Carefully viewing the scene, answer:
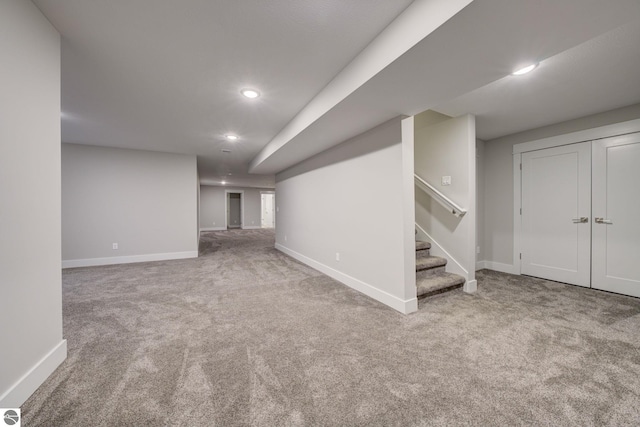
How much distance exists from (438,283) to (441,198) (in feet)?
3.80

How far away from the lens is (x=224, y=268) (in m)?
4.47

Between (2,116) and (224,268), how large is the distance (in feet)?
11.8

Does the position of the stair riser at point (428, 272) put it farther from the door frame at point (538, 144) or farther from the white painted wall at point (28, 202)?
the white painted wall at point (28, 202)

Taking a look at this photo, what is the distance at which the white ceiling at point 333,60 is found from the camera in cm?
133

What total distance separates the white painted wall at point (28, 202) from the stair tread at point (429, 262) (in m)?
3.45

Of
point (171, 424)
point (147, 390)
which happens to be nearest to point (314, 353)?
point (171, 424)

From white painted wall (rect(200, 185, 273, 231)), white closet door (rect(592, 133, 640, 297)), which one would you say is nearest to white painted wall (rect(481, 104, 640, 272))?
white closet door (rect(592, 133, 640, 297))

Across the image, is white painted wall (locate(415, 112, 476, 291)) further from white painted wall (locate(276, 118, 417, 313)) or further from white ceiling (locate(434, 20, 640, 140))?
white painted wall (locate(276, 118, 417, 313))

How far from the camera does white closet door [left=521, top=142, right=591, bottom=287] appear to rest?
3334 mm

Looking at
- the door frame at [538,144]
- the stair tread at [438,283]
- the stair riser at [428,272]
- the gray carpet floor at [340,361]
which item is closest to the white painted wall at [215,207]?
the gray carpet floor at [340,361]

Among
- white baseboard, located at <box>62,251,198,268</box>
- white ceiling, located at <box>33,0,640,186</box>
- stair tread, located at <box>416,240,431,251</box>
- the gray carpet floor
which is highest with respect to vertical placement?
white ceiling, located at <box>33,0,640,186</box>

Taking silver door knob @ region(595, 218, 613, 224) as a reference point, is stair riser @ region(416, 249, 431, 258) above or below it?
below

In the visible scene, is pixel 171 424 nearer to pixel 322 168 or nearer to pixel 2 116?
pixel 2 116

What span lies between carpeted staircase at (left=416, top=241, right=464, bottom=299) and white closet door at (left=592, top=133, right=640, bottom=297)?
1900mm
